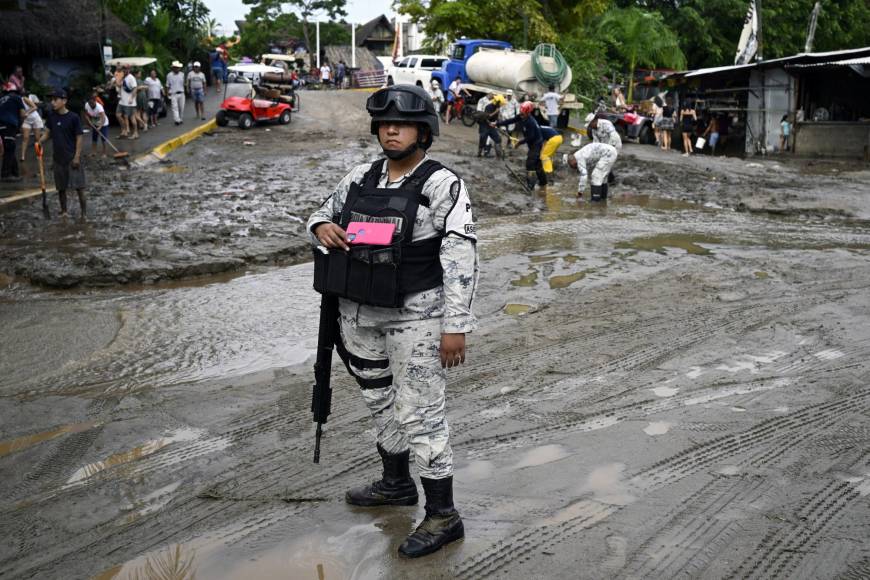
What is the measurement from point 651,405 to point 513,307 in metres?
2.66

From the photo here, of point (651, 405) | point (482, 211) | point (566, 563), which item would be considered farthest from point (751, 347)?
point (482, 211)

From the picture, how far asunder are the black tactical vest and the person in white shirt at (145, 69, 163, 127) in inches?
811

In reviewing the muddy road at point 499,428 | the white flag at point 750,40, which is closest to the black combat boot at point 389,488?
the muddy road at point 499,428

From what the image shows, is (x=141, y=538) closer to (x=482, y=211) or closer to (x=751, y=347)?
(x=751, y=347)

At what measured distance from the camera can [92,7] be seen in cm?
2519

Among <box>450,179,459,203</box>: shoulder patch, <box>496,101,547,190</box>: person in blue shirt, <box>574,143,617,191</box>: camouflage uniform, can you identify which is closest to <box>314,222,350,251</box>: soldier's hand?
<box>450,179,459,203</box>: shoulder patch

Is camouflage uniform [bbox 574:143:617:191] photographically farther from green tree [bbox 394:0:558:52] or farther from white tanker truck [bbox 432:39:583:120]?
green tree [bbox 394:0:558:52]

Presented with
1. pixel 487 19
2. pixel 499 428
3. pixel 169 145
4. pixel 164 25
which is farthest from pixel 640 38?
pixel 499 428

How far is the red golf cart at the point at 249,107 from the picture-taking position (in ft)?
78.1

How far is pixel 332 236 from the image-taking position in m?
3.52

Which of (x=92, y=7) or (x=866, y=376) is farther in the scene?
(x=92, y=7)

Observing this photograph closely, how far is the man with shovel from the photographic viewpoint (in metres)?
11.5

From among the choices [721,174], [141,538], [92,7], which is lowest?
[141,538]

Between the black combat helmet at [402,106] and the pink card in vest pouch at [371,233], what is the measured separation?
44 centimetres
